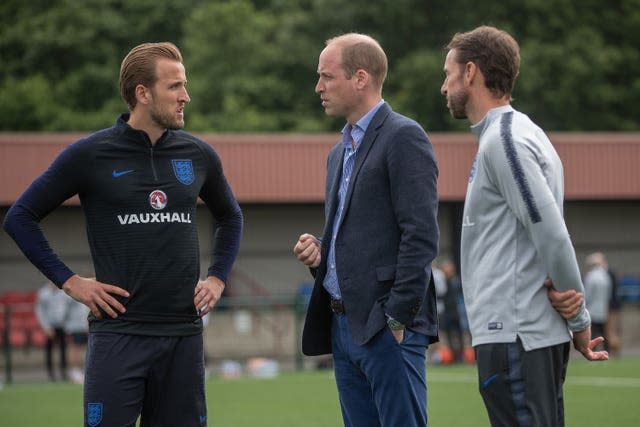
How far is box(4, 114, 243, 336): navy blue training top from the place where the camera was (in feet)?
15.9

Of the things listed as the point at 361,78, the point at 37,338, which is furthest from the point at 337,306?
the point at 37,338

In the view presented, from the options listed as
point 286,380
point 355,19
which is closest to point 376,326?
point 286,380

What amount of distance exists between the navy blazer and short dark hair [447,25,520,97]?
510 millimetres

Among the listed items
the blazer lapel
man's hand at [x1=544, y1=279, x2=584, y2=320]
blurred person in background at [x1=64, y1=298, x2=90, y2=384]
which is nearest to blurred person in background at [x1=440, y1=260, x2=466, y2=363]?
blurred person in background at [x1=64, y1=298, x2=90, y2=384]

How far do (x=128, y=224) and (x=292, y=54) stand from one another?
37026 millimetres

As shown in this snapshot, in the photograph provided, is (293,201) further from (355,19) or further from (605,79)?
(605,79)

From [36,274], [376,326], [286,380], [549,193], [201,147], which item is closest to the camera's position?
[549,193]

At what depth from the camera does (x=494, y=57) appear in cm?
441

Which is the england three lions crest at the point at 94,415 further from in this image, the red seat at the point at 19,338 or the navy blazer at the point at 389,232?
the red seat at the point at 19,338

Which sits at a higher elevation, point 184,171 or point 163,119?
point 163,119

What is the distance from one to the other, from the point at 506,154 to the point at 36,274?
24.0 metres

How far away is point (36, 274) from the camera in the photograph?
26906mm

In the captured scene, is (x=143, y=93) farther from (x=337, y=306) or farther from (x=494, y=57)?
(x=494, y=57)

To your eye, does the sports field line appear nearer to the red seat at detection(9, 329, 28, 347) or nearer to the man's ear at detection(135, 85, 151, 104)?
the red seat at detection(9, 329, 28, 347)
